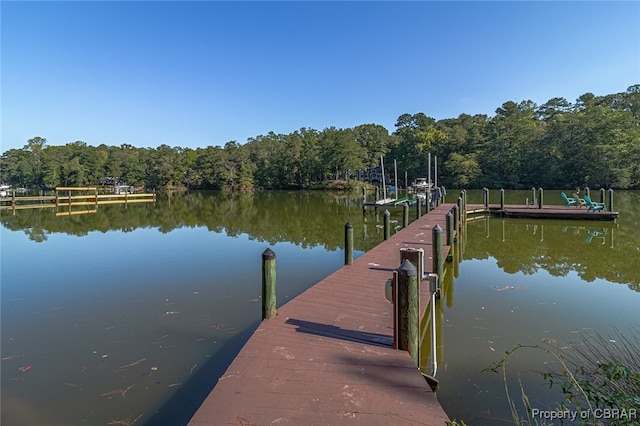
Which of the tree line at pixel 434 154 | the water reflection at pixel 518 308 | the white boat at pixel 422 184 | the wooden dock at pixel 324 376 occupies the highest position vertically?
the tree line at pixel 434 154

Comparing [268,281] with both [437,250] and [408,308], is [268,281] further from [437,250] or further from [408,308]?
[437,250]

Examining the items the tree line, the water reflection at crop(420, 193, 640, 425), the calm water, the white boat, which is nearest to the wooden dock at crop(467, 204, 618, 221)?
the calm water

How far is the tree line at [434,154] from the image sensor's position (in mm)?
40531

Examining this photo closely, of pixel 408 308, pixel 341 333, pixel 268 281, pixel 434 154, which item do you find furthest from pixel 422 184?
pixel 408 308

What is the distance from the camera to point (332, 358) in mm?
3852

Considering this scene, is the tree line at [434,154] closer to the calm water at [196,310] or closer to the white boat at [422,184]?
the white boat at [422,184]

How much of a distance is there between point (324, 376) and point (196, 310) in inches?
168

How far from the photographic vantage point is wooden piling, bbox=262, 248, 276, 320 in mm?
4910

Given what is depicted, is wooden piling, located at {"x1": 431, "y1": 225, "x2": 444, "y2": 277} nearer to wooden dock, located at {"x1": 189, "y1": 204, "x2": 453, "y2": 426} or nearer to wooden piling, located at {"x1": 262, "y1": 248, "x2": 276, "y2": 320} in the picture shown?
wooden dock, located at {"x1": 189, "y1": 204, "x2": 453, "y2": 426}

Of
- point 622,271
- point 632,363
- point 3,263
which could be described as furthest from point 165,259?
point 622,271

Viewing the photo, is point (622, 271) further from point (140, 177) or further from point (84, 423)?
point (140, 177)

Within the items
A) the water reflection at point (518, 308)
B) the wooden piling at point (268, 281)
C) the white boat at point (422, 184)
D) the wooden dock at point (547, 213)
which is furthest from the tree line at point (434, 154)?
the wooden piling at point (268, 281)

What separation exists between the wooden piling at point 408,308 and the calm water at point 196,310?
2.62ft

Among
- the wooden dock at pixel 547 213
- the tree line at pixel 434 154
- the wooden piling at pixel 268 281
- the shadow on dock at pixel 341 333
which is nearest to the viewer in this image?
the shadow on dock at pixel 341 333
